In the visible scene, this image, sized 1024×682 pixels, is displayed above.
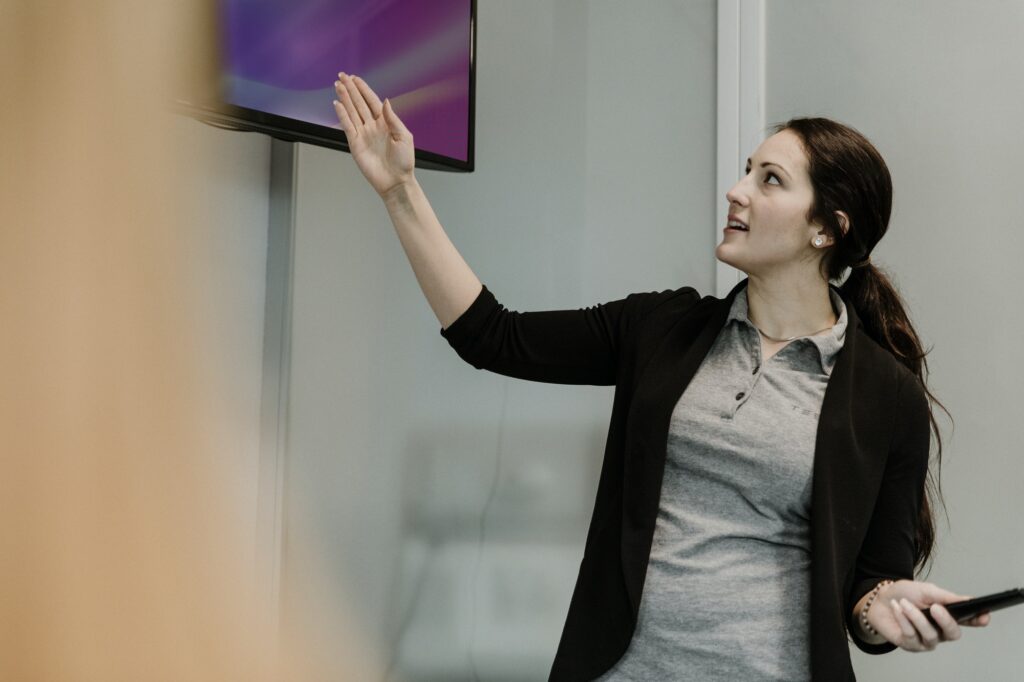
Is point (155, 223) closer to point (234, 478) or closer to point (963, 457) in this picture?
point (234, 478)

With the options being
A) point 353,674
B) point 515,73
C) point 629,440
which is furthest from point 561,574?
point 353,674

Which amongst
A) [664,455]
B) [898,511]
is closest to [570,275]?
[664,455]

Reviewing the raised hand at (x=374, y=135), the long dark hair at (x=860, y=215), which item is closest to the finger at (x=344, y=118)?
the raised hand at (x=374, y=135)

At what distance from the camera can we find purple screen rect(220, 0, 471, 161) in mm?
1293

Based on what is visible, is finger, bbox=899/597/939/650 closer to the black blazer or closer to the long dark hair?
the black blazer

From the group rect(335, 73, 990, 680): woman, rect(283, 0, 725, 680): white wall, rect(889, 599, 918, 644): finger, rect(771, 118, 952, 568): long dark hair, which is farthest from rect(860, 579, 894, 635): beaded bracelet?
rect(283, 0, 725, 680): white wall

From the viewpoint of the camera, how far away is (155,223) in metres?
0.21

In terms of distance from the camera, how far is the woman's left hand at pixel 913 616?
119 centimetres

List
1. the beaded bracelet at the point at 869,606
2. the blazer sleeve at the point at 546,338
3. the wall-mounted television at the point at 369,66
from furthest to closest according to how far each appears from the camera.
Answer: the blazer sleeve at the point at 546,338
the beaded bracelet at the point at 869,606
the wall-mounted television at the point at 369,66

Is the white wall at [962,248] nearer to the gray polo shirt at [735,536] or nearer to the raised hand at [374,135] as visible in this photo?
the gray polo shirt at [735,536]

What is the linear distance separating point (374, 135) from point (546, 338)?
0.42 meters

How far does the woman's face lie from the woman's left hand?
53 cm

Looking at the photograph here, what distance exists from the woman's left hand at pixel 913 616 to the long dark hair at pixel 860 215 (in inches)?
11.7

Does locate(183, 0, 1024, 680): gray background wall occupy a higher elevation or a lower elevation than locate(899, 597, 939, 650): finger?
higher
